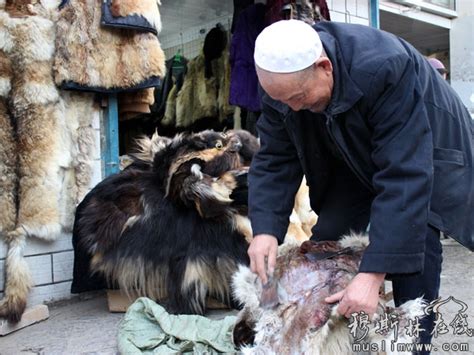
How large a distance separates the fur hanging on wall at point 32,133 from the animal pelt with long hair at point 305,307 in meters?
1.58

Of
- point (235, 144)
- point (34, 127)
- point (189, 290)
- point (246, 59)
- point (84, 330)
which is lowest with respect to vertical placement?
point (84, 330)

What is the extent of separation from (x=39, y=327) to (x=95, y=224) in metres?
0.64

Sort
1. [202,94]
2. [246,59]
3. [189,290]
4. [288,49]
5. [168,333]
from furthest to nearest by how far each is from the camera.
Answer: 1. [202,94]
2. [246,59]
3. [189,290]
4. [168,333]
5. [288,49]

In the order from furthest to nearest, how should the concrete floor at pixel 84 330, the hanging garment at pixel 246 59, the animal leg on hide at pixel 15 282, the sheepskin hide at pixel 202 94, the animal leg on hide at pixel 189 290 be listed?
the sheepskin hide at pixel 202 94, the hanging garment at pixel 246 59, the animal leg on hide at pixel 15 282, the animal leg on hide at pixel 189 290, the concrete floor at pixel 84 330

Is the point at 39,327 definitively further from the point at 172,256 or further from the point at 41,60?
the point at 41,60

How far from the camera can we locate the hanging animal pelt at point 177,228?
287 cm

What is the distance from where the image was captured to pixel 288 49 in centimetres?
150

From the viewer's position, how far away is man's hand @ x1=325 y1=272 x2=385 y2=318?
4.93 ft

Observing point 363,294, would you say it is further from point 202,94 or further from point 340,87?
point 202,94

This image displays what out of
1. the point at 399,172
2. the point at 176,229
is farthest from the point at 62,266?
the point at 399,172

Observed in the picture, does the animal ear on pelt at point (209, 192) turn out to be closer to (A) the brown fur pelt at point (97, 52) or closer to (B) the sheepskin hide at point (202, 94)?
(A) the brown fur pelt at point (97, 52)

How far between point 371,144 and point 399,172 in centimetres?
18

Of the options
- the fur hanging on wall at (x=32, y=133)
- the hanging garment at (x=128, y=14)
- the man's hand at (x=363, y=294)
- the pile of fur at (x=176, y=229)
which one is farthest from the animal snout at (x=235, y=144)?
the man's hand at (x=363, y=294)

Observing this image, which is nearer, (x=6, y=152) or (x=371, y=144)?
(x=371, y=144)
